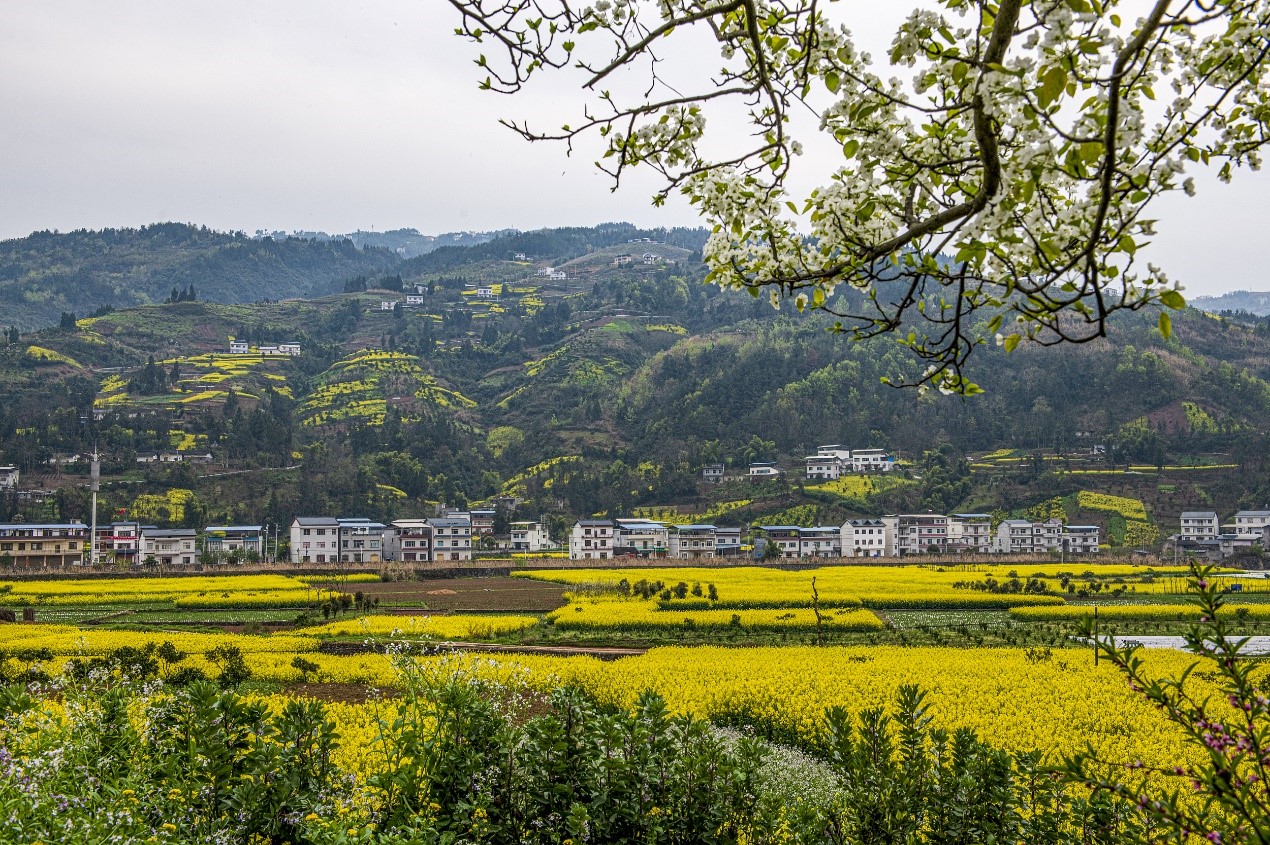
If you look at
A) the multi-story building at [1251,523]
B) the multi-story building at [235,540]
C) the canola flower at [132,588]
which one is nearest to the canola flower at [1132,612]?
the canola flower at [132,588]

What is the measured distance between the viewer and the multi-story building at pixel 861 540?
83312 mm

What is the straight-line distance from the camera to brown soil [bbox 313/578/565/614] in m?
45.3

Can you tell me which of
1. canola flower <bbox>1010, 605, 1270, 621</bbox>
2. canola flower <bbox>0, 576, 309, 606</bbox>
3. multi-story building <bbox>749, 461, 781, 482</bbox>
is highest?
multi-story building <bbox>749, 461, 781, 482</bbox>

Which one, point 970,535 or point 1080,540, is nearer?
point 1080,540

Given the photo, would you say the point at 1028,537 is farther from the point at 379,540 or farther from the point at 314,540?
the point at 314,540

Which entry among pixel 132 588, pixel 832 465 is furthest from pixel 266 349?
pixel 132 588

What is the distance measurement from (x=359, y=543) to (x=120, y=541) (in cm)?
1890

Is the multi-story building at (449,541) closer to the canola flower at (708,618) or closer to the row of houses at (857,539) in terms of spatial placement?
the row of houses at (857,539)

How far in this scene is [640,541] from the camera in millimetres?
85375

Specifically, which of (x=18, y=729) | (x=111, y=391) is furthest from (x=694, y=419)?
(x=18, y=729)

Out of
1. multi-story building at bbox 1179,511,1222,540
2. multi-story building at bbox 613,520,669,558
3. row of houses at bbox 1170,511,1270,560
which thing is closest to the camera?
row of houses at bbox 1170,511,1270,560

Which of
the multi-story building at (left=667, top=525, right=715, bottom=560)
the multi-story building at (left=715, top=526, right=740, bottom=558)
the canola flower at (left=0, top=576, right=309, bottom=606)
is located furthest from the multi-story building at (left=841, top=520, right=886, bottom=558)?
the canola flower at (left=0, top=576, right=309, bottom=606)

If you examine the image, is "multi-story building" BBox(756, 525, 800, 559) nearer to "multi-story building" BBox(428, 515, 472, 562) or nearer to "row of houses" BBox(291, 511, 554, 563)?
"multi-story building" BBox(428, 515, 472, 562)

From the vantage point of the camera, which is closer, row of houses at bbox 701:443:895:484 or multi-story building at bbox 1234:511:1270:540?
multi-story building at bbox 1234:511:1270:540
